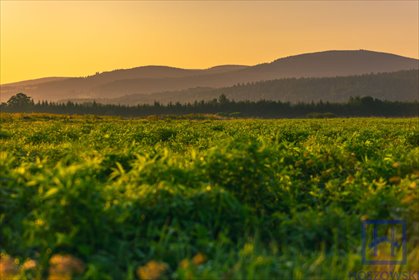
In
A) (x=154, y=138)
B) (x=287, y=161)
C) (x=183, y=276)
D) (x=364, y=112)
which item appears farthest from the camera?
(x=364, y=112)

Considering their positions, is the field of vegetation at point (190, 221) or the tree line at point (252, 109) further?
the tree line at point (252, 109)

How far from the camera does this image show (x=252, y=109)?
15562 centimetres

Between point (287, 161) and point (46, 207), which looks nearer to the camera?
point (46, 207)

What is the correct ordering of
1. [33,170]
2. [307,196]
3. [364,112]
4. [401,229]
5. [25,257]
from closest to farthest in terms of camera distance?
1. [25,257]
2. [401,229]
3. [33,170]
4. [307,196]
5. [364,112]

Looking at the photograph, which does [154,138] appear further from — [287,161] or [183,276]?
[183,276]

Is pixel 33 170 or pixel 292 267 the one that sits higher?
pixel 33 170

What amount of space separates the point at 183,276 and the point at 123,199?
5.25 ft

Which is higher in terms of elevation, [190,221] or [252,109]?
[252,109]

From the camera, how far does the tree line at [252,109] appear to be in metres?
147

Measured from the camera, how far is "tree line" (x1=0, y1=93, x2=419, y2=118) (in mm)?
147000

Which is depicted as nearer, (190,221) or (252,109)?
(190,221)

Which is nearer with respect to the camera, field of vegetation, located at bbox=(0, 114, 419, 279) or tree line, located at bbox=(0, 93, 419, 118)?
field of vegetation, located at bbox=(0, 114, 419, 279)

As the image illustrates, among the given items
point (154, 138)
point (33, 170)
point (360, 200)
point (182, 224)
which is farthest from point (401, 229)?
point (154, 138)

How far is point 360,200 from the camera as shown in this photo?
6.60 meters
